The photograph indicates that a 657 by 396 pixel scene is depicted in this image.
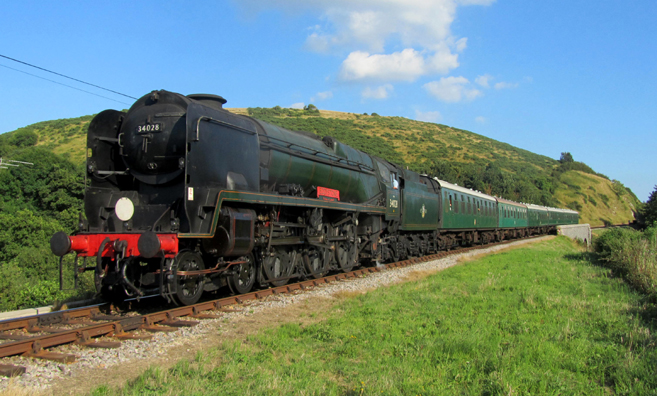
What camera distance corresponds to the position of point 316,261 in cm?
1197

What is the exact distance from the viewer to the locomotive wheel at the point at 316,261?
37.7ft

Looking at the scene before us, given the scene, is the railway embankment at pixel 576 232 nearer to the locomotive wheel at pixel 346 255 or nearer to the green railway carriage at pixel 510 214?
the green railway carriage at pixel 510 214

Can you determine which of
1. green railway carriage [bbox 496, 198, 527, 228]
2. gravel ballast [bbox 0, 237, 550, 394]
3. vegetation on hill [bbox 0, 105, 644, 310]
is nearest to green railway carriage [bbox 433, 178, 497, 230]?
green railway carriage [bbox 496, 198, 527, 228]

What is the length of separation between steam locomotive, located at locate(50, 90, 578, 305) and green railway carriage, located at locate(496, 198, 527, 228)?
77.8 feet

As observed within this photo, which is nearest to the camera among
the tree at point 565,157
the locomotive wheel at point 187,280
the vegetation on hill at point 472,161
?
the locomotive wheel at point 187,280

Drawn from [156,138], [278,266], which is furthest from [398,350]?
[156,138]

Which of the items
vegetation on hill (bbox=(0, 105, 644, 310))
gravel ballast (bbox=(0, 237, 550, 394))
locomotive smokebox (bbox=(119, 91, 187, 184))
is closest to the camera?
gravel ballast (bbox=(0, 237, 550, 394))

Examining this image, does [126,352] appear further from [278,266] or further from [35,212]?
[35,212]

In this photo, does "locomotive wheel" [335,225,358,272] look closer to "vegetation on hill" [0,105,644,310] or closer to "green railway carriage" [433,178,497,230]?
"green railway carriage" [433,178,497,230]

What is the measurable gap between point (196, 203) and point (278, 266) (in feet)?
11.4

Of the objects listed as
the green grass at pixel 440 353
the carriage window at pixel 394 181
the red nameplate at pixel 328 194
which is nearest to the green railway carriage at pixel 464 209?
the carriage window at pixel 394 181

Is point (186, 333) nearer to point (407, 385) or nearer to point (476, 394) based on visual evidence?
point (407, 385)

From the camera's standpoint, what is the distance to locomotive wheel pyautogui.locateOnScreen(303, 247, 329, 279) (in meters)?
11.5

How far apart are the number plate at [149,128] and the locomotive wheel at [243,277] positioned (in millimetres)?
3010
